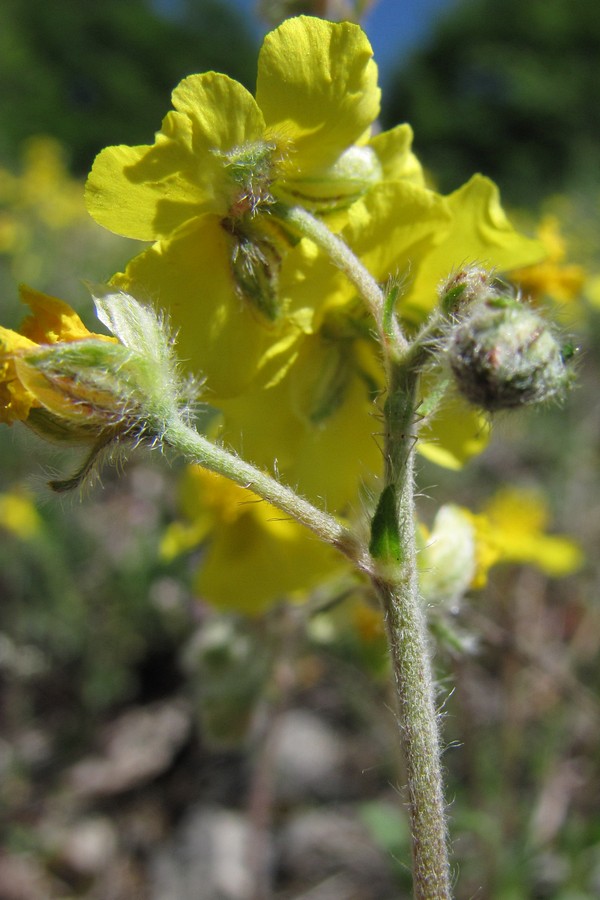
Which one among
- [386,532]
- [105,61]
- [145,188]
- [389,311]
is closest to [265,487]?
[386,532]

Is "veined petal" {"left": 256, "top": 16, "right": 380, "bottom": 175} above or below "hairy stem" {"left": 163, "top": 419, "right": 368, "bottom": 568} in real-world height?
above

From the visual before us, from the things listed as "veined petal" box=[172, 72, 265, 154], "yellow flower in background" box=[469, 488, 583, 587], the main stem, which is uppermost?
"veined petal" box=[172, 72, 265, 154]

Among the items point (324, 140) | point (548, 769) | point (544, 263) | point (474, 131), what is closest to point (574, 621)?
point (548, 769)

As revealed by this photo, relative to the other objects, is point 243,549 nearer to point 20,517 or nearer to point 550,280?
point 550,280

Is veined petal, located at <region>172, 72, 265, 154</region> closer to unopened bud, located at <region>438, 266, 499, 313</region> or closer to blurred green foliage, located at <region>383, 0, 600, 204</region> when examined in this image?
unopened bud, located at <region>438, 266, 499, 313</region>

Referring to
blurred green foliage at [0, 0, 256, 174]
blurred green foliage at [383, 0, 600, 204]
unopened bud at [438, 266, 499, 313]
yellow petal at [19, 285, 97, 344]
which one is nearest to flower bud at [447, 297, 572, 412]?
unopened bud at [438, 266, 499, 313]

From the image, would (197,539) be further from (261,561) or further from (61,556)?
(61,556)
